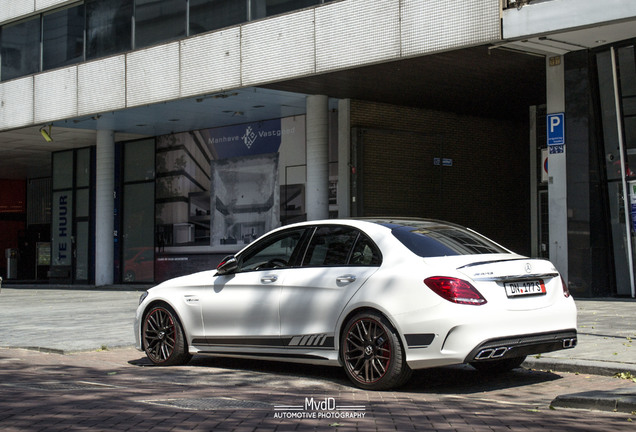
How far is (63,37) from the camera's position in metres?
26.2

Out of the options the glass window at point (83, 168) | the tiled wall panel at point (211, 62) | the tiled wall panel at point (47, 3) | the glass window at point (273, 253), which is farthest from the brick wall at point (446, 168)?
the glass window at point (273, 253)

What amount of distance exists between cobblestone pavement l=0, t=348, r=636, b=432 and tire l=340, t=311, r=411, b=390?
14 centimetres

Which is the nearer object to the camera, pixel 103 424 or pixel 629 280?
pixel 103 424

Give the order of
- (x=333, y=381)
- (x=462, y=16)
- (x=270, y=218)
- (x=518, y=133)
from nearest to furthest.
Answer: (x=333, y=381)
(x=462, y=16)
(x=270, y=218)
(x=518, y=133)

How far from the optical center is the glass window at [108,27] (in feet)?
79.0

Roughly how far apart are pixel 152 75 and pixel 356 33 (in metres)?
6.76

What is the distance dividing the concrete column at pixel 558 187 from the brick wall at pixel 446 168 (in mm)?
6100

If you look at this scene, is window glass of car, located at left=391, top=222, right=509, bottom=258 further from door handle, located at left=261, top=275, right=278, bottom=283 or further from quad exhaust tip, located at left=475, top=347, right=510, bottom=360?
door handle, located at left=261, top=275, right=278, bottom=283

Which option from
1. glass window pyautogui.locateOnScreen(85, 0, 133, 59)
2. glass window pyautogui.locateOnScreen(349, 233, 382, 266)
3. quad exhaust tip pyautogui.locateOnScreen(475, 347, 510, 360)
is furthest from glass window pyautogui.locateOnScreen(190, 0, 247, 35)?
quad exhaust tip pyautogui.locateOnScreen(475, 347, 510, 360)

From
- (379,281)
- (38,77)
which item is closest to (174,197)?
(38,77)

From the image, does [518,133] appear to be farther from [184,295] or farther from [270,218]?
[184,295]

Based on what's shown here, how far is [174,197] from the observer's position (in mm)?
28109

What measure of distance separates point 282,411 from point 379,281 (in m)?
1.51

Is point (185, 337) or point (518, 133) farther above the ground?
point (518, 133)
